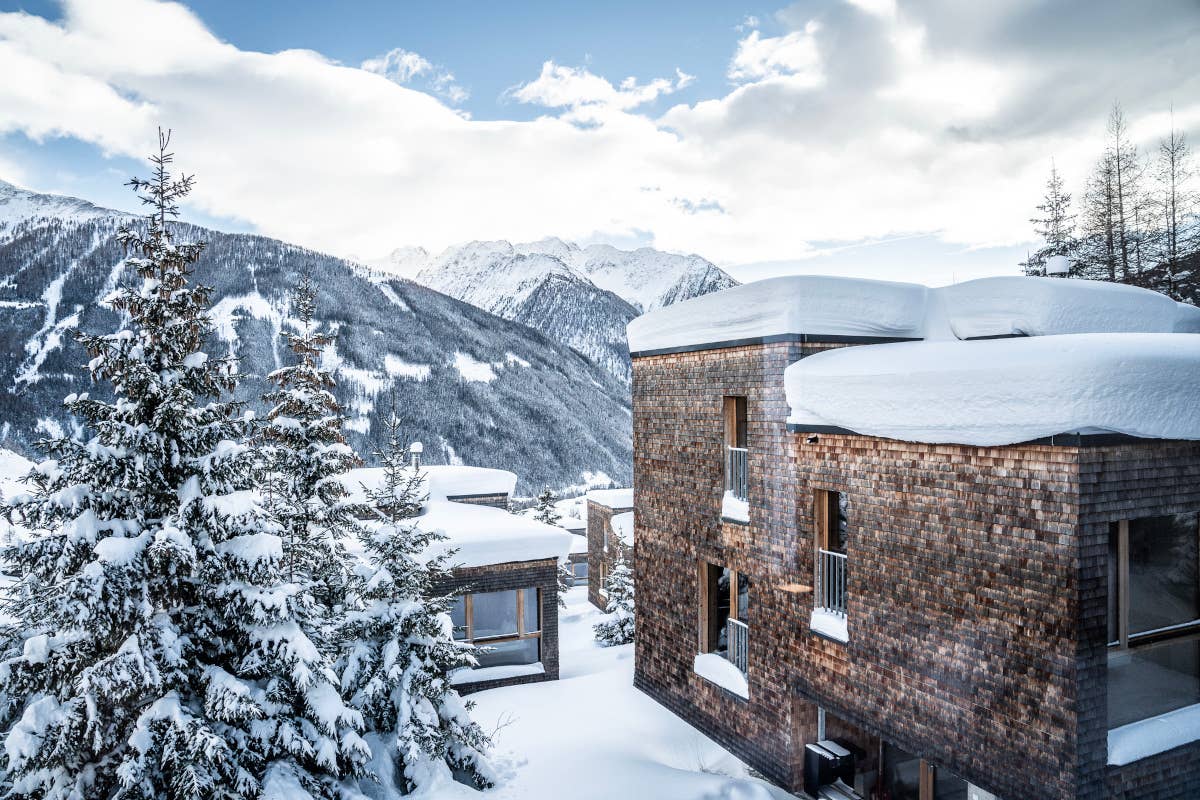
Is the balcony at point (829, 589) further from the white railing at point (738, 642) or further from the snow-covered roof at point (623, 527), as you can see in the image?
the snow-covered roof at point (623, 527)

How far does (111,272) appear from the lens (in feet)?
323

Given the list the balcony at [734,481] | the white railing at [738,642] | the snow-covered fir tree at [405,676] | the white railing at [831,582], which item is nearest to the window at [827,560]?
the white railing at [831,582]

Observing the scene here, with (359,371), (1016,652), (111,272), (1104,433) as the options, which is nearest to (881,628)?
(1016,652)

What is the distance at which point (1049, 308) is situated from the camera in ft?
25.0

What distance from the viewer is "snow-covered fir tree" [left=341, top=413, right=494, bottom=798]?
854cm

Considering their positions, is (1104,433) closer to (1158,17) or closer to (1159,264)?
(1158,17)

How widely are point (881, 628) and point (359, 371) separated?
96166mm

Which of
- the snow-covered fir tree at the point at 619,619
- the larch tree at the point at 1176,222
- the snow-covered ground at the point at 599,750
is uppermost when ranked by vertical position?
the larch tree at the point at 1176,222

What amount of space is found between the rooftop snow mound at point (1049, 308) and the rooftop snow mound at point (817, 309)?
623mm

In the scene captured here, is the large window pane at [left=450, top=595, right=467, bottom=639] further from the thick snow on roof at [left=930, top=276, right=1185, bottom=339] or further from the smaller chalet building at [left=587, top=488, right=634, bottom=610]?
the thick snow on roof at [left=930, top=276, right=1185, bottom=339]

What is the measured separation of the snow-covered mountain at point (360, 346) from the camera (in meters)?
85.8

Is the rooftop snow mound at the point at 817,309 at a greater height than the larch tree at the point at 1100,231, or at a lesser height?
lesser

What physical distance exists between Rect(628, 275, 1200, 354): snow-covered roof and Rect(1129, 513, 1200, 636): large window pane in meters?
2.50

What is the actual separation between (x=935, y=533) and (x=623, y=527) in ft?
56.1
